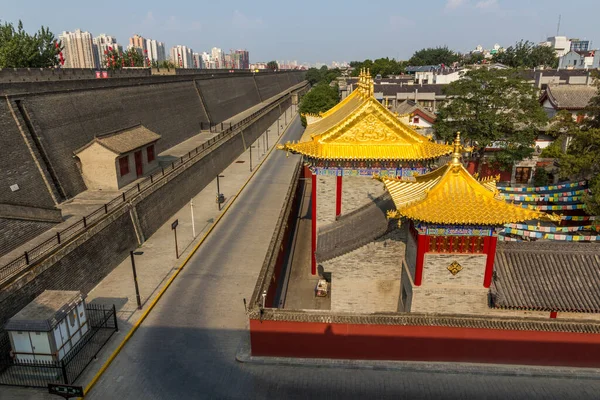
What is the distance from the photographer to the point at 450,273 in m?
14.9

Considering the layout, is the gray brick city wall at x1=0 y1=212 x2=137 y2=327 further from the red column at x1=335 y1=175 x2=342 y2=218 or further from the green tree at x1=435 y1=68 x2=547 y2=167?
the green tree at x1=435 y1=68 x2=547 y2=167

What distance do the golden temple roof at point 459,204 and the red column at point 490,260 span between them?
105 centimetres

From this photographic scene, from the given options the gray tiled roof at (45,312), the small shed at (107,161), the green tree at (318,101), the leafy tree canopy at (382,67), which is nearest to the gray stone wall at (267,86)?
the leafy tree canopy at (382,67)

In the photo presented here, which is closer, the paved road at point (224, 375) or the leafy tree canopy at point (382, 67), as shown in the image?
the paved road at point (224, 375)

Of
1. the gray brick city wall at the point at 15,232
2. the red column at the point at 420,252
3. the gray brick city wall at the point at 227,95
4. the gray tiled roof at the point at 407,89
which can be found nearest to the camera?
the red column at the point at 420,252

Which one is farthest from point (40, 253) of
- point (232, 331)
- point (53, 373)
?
point (232, 331)

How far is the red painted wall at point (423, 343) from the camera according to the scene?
14188 millimetres

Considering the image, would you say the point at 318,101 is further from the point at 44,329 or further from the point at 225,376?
the point at 44,329

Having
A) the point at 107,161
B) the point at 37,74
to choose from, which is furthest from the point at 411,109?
the point at 37,74

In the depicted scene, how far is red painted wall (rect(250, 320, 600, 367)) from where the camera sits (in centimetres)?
1419

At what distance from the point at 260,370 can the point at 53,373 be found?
24.1 feet

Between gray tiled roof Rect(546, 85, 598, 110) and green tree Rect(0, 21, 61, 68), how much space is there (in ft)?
206

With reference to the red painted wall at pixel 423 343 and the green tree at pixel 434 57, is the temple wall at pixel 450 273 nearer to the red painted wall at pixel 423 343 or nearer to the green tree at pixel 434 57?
the red painted wall at pixel 423 343

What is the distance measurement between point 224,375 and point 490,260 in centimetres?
1027
